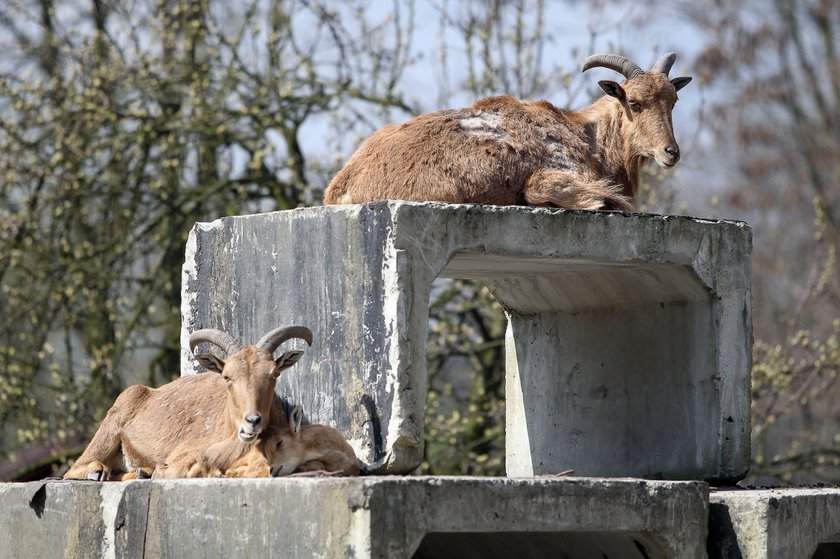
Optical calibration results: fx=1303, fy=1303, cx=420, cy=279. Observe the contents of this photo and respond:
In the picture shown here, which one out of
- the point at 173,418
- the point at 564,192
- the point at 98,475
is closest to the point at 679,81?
the point at 564,192

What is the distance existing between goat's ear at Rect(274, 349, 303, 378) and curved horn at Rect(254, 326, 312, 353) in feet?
0.34

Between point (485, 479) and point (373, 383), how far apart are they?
1106 mm

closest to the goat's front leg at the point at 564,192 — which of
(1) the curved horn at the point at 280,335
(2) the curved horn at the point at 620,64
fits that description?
(2) the curved horn at the point at 620,64

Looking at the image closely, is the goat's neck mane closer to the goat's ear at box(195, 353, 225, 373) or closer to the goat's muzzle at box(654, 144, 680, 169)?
the goat's muzzle at box(654, 144, 680, 169)

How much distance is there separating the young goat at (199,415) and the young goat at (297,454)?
0.08 m

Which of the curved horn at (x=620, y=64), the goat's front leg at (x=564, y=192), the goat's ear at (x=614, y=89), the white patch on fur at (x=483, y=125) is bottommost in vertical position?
the goat's front leg at (x=564, y=192)

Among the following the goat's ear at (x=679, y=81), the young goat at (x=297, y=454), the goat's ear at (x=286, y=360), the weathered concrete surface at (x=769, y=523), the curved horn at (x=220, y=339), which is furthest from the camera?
the goat's ear at (x=679, y=81)

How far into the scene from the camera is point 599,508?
5.85m

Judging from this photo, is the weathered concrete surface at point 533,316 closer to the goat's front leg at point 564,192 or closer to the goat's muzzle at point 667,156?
the goat's front leg at point 564,192

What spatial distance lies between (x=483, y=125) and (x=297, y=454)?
7.77ft

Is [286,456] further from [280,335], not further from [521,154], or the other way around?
[521,154]

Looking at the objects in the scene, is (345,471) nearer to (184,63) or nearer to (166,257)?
(166,257)

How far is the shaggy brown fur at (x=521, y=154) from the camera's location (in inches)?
282

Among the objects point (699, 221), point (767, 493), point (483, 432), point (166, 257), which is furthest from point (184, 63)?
point (767, 493)
